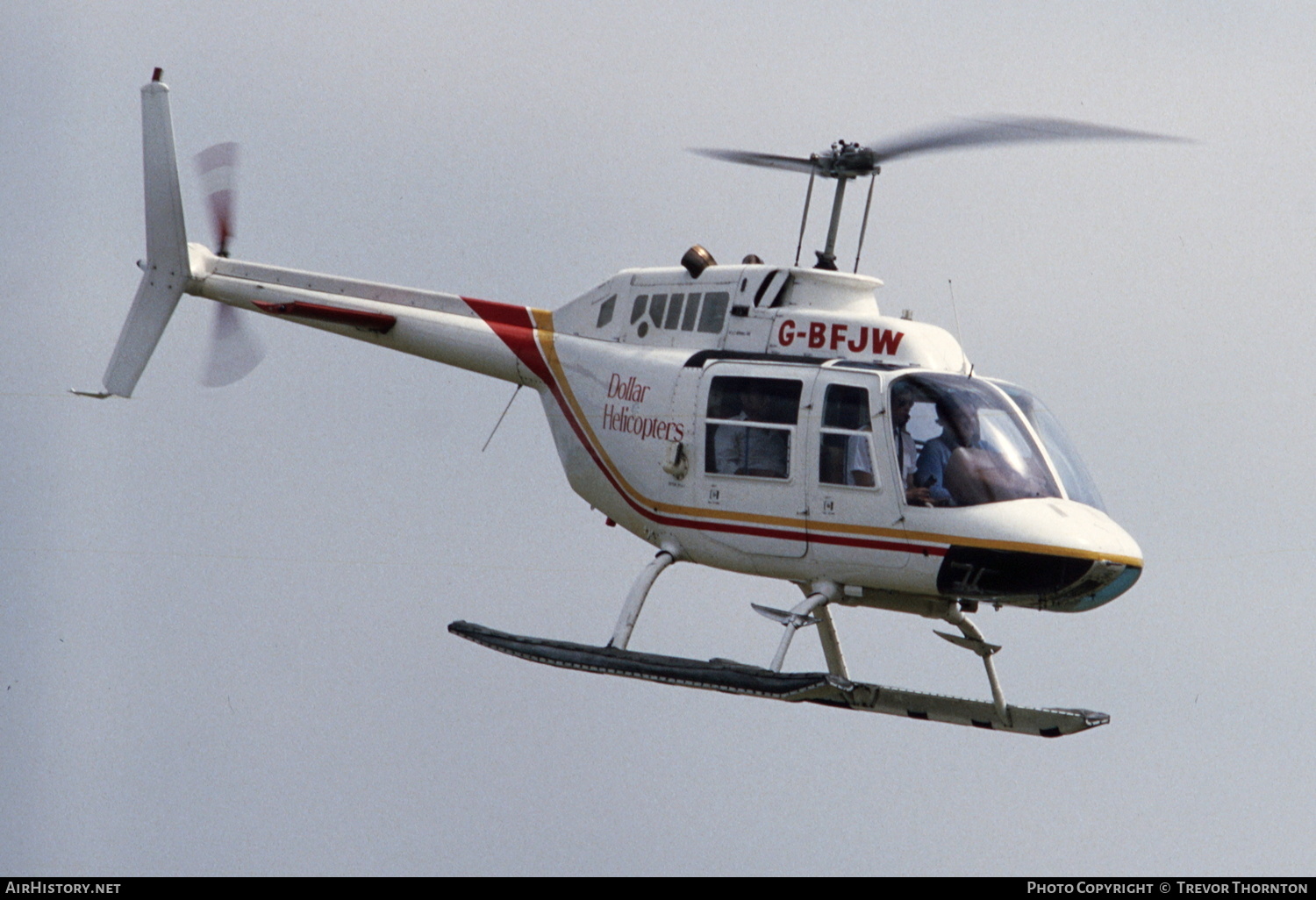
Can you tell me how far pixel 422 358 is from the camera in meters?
21.5

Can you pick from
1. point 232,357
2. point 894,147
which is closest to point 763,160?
point 894,147

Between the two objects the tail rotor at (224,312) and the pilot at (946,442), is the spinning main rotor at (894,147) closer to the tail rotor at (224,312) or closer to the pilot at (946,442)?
the pilot at (946,442)

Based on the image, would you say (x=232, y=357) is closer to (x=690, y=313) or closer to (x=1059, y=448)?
(x=690, y=313)

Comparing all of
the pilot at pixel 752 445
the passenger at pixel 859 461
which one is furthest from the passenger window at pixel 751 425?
the passenger at pixel 859 461

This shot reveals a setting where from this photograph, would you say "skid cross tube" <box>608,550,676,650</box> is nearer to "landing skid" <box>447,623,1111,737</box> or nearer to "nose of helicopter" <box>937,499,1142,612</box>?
"landing skid" <box>447,623,1111,737</box>

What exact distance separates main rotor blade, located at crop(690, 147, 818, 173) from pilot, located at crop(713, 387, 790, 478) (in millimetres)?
2348

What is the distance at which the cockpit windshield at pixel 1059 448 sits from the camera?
1720cm

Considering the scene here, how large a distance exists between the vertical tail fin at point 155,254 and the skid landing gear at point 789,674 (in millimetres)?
5924

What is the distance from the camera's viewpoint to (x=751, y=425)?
17875mm

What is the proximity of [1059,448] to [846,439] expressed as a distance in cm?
187

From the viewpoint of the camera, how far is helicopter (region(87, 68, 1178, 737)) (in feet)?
55.1

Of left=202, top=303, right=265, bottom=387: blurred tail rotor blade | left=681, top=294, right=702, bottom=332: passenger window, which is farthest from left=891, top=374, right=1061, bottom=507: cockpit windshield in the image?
left=202, top=303, right=265, bottom=387: blurred tail rotor blade

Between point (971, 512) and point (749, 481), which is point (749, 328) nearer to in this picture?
point (749, 481)

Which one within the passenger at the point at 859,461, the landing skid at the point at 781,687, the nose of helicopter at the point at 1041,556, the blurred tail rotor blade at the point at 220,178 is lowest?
the landing skid at the point at 781,687
